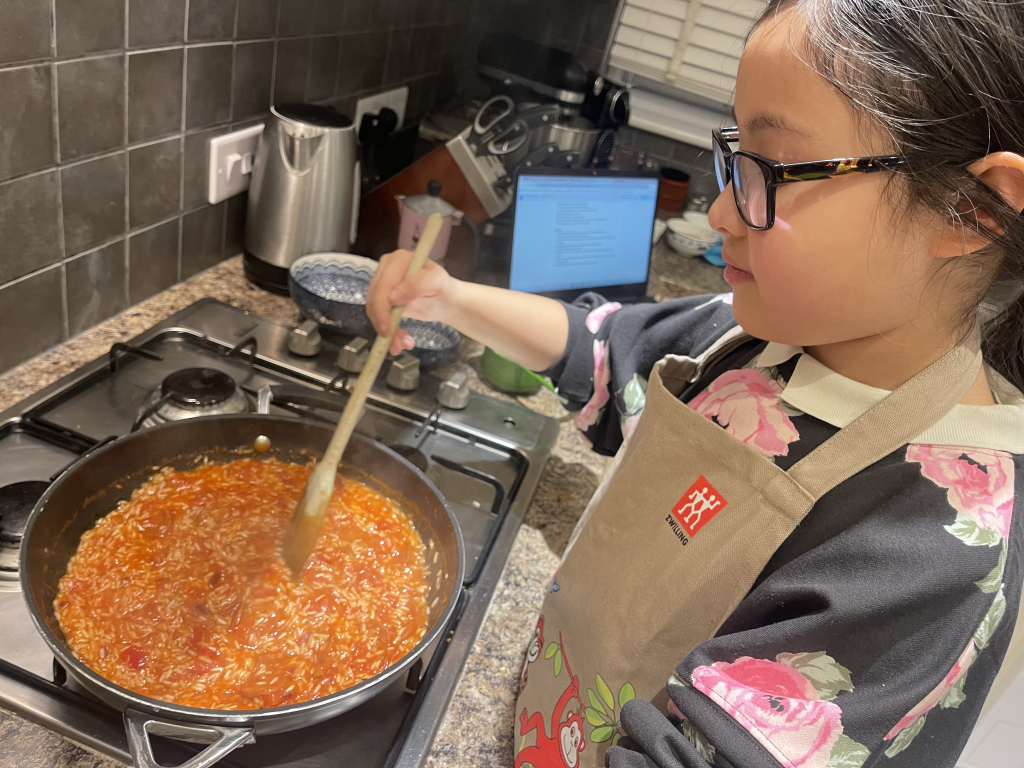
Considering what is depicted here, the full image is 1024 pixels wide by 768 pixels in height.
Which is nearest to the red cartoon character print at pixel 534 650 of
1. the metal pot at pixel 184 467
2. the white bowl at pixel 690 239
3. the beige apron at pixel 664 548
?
the beige apron at pixel 664 548

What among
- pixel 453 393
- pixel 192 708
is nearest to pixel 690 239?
pixel 453 393

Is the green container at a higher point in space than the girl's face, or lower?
lower

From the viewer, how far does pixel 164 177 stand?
1.18m

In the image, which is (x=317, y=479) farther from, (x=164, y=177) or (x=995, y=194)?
(x=995, y=194)

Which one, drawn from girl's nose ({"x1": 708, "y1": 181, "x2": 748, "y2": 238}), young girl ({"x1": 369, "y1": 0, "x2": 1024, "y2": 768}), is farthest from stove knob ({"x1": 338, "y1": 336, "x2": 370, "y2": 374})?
girl's nose ({"x1": 708, "y1": 181, "x2": 748, "y2": 238})

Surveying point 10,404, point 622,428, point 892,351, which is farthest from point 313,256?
point 892,351

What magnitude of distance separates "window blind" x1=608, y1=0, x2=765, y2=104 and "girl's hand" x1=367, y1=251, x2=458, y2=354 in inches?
70.7

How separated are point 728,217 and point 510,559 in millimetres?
557

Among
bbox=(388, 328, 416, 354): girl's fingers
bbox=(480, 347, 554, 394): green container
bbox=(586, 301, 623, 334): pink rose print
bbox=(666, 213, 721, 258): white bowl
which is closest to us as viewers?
bbox=(388, 328, 416, 354): girl's fingers

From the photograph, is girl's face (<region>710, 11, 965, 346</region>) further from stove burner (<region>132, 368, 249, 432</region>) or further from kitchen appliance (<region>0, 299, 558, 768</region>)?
stove burner (<region>132, 368, 249, 432</region>)

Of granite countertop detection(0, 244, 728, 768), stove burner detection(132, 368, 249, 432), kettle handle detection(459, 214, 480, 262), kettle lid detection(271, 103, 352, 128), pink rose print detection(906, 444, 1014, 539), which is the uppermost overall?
pink rose print detection(906, 444, 1014, 539)

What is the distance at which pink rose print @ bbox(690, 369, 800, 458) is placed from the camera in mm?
690

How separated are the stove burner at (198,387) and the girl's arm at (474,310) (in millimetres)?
237

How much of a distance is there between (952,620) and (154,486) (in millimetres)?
899
